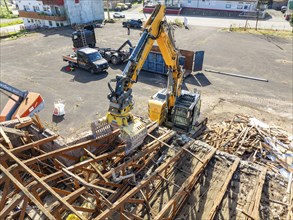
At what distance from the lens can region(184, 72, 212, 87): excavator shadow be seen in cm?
2138

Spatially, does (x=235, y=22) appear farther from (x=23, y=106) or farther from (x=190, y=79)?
(x=23, y=106)

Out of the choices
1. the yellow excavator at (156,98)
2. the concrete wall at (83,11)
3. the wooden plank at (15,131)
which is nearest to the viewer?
the yellow excavator at (156,98)

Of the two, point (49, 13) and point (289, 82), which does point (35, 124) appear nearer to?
point (289, 82)

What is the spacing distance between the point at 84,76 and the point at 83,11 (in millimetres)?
27642

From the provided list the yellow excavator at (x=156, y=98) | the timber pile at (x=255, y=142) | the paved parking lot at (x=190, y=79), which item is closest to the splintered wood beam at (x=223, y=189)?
the timber pile at (x=255, y=142)

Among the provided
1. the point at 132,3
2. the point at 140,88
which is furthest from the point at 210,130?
the point at 132,3

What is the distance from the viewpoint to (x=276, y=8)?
5872cm

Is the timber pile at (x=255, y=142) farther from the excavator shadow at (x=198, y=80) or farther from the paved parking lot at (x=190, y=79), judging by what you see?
the excavator shadow at (x=198, y=80)

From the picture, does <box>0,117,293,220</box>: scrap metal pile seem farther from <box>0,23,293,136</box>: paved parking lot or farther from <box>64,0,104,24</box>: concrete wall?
<box>64,0,104,24</box>: concrete wall

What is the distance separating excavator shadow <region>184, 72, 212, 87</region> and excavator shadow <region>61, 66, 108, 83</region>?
8278 millimetres

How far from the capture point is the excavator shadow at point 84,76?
887 inches

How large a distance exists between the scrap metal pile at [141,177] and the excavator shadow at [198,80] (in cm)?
Result: 1050

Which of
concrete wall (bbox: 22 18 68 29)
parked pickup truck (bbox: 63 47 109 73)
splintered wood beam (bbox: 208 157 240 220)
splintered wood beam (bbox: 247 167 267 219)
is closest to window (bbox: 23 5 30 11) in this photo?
concrete wall (bbox: 22 18 68 29)

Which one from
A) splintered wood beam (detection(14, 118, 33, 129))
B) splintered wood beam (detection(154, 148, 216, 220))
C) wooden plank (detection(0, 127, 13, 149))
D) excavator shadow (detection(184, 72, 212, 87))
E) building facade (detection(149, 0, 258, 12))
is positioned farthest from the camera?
building facade (detection(149, 0, 258, 12))
